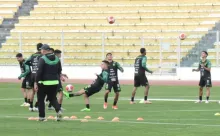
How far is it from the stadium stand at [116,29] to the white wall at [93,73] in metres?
0.52

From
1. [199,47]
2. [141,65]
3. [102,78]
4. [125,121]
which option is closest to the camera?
[125,121]

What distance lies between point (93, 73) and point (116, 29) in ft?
15.0

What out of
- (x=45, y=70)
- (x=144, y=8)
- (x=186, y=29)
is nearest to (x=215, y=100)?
(x=45, y=70)

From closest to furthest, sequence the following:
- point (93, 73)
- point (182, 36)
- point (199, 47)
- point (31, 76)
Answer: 1. point (31, 76)
2. point (182, 36)
3. point (199, 47)
4. point (93, 73)

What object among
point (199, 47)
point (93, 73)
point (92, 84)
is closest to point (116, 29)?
point (93, 73)

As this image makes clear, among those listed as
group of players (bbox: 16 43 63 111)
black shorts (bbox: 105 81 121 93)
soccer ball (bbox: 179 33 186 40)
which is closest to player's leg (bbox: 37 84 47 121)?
group of players (bbox: 16 43 63 111)

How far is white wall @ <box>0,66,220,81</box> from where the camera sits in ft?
135

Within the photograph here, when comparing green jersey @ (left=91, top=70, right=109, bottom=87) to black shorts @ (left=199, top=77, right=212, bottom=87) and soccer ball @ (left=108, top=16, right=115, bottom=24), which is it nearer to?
black shorts @ (left=199, top=77, right=212, bottom=87)

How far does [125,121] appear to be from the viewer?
63.1ft

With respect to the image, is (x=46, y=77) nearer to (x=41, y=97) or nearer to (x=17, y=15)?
(x=41, y=97)

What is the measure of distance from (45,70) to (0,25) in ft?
103

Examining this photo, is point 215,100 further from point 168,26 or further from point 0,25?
point 0,25

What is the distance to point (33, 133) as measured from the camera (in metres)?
16.4

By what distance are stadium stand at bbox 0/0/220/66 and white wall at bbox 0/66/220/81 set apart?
52 cm
